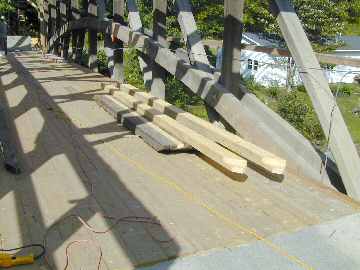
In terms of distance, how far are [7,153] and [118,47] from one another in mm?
7208

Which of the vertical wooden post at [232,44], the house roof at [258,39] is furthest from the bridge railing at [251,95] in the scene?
the house roof at [258,39]

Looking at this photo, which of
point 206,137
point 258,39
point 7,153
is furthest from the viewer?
point 258,39

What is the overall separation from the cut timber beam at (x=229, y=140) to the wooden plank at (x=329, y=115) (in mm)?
644

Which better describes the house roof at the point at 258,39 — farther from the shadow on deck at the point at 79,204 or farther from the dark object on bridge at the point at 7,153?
the dark object on bridge at the point at 7,153

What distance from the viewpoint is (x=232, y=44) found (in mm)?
6820

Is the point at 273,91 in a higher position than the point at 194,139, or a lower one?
lower

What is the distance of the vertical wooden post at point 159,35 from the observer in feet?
31.0

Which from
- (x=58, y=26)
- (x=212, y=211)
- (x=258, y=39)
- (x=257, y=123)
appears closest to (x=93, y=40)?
(x=58, y=26)

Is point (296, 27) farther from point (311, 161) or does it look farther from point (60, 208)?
point (60, 208)

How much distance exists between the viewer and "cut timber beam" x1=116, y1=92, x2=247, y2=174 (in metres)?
5.35

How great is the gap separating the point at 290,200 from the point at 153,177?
1601mm

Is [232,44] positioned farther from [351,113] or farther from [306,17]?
[306,17]

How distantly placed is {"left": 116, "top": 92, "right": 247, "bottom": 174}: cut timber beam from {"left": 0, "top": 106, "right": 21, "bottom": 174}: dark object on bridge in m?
2.24

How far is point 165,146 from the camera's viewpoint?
6.35 metres
